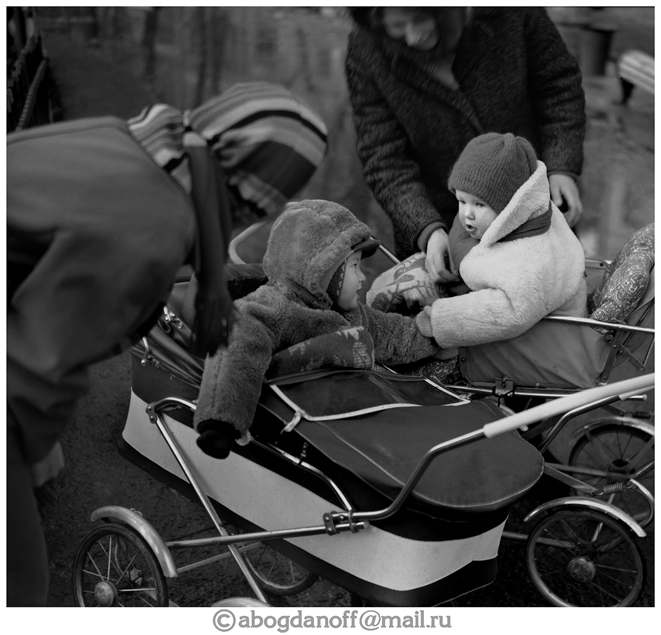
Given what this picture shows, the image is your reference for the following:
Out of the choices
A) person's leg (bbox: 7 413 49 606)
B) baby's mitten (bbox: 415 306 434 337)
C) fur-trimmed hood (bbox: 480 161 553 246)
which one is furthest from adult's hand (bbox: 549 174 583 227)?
person's leg (bbox: 7 413 49 606)

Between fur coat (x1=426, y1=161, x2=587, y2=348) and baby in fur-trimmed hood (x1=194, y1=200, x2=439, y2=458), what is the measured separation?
271 millimetres

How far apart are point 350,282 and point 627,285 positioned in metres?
0.78

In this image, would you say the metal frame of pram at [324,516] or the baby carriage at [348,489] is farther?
the baby carriage at [348,489]

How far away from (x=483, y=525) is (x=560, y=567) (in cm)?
68

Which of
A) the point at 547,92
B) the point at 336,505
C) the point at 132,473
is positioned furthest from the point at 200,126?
the point at 132,473

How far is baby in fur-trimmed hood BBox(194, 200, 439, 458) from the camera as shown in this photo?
207cm

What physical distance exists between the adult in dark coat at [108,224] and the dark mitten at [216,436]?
0.48 metres

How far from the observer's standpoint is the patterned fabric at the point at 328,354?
220cm

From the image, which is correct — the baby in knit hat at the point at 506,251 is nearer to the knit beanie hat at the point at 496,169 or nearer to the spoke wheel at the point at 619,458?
the knit beanie hat at the point at 496,169

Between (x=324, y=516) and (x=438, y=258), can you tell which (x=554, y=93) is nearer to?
(x=438, y=258)

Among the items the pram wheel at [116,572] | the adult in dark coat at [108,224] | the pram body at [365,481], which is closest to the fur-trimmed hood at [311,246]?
the pram body at [365,481]

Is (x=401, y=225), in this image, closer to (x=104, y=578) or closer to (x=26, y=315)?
(x=104, y=578)

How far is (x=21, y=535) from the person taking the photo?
5.23ft

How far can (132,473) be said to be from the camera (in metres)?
2.97
